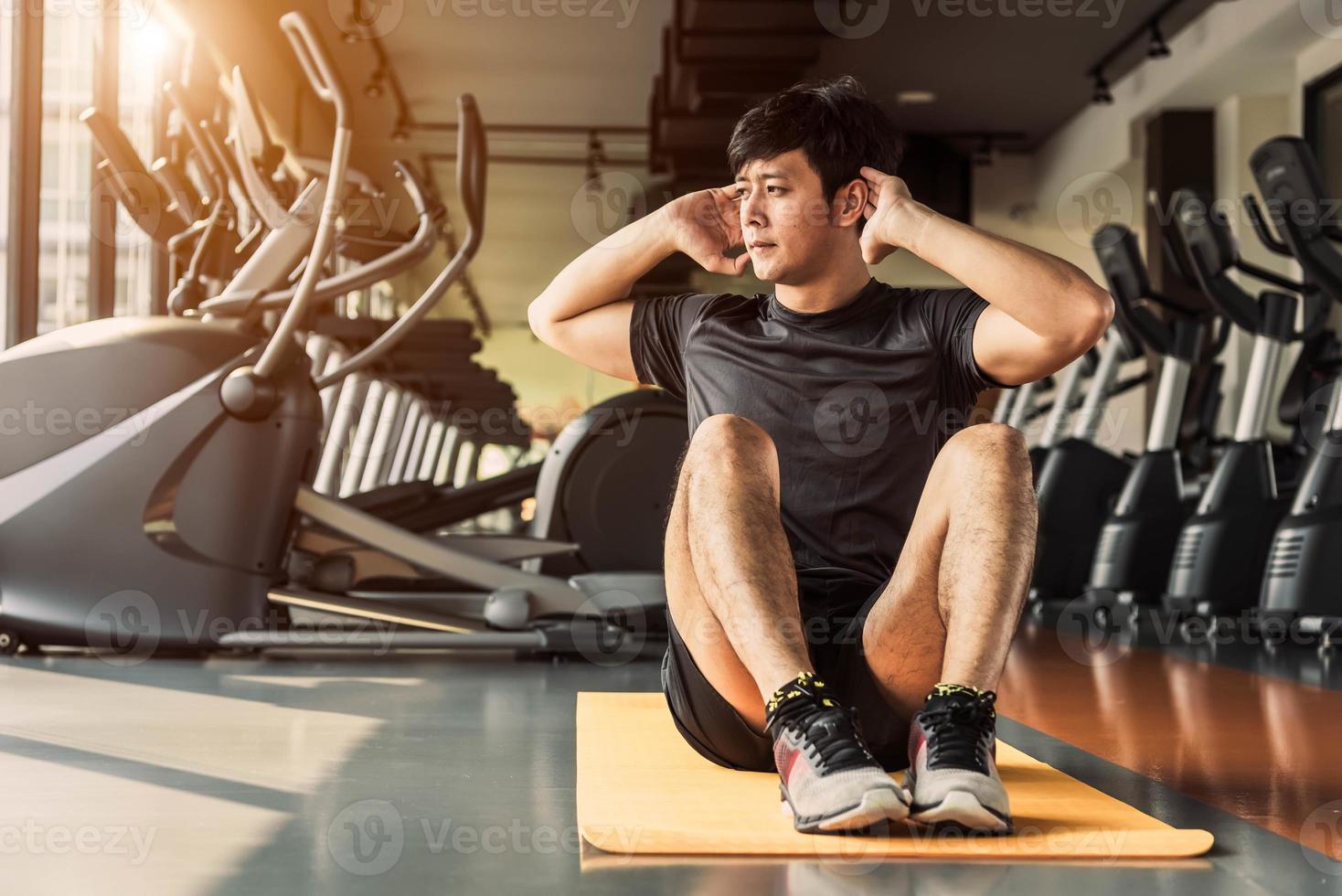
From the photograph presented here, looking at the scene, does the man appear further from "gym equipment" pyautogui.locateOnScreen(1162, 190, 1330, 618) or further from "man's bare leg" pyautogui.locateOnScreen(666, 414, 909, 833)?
"gym equipment" pyautogui.locateOnScreen(1162, 190, 1330, 618)

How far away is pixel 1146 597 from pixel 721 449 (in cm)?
415

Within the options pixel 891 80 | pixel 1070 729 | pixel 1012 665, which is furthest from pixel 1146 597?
pixel 891 80

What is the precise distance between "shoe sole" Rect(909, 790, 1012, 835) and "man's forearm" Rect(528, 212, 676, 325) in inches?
29.2

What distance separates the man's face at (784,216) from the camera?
1628 mm

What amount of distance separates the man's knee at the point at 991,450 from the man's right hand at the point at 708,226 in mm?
367

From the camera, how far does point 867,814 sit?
131 cm

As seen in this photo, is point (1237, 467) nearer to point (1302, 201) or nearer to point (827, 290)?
point (1302, 201)

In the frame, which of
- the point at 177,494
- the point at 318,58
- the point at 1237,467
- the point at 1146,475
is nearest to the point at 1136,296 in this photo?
the point at 1146,475

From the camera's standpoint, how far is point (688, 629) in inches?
62.9

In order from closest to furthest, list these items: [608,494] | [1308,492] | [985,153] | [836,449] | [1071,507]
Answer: [836,449]
[1308,492]
[608,494]
[1071,507]
[985,153]

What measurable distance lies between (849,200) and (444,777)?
911mm

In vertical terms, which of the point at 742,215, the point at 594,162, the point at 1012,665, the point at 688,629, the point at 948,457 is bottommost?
the point at 1012,665

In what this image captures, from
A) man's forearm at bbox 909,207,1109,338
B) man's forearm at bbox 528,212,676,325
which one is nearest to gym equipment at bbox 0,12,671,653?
man's forearm at bbox 528,212,676,325

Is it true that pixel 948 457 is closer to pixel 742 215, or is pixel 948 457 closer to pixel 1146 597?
pixel 742 215
